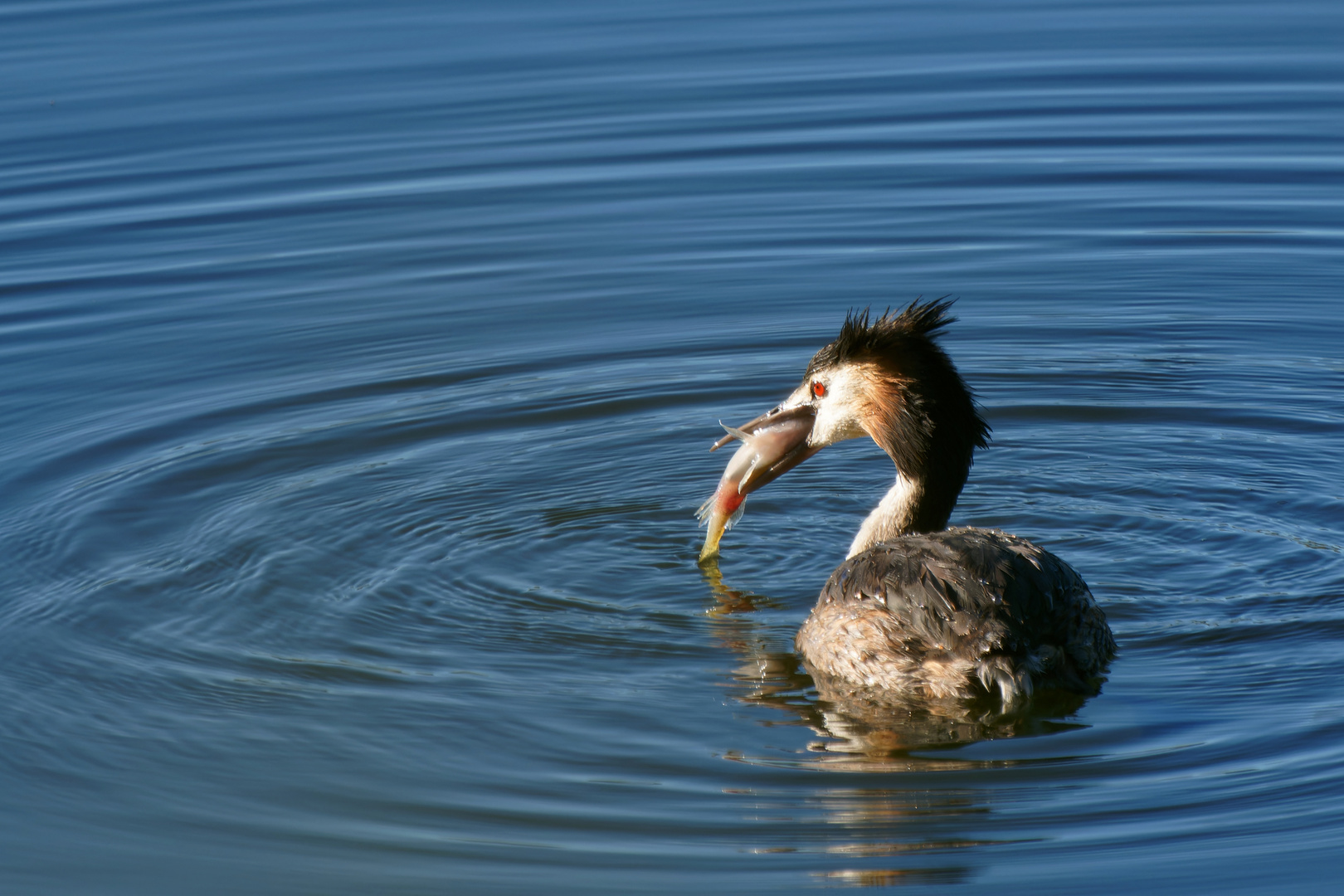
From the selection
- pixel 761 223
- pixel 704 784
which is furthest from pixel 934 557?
pixel 761 223

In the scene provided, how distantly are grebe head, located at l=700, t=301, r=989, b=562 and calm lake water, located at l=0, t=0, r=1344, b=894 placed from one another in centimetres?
48

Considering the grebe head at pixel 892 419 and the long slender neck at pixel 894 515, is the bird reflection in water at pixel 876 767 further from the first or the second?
the grebe head at pixel 892 419

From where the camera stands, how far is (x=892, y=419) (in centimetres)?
707

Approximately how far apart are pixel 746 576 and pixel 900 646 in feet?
4.67

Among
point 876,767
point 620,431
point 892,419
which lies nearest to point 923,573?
point 876,767

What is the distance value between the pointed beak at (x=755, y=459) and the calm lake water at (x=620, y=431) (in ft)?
0.84

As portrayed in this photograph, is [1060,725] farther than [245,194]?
No

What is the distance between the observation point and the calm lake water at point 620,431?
5402 mm

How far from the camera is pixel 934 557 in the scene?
20.1 ft

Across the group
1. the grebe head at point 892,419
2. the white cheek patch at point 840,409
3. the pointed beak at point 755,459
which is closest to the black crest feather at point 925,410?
the grebe head at point 892,419

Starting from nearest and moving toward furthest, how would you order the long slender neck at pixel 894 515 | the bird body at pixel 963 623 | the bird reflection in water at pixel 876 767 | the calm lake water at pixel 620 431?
the bird reflection in water at pixel 876 767, the calm lake water at pixel 620 431, the bird body at pixel 963 623, the long slender neck at pixel 894 515

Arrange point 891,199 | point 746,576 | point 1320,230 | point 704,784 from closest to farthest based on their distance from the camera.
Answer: point 704,784 → point 746,576 → point 1320,230 → point 891,199

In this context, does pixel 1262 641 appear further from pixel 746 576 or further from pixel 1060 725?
pixel 746 576

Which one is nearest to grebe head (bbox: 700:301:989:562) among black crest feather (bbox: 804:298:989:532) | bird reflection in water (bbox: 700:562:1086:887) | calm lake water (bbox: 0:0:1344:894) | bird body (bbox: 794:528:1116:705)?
black crest feather (bbox: 804:298:989:532)
